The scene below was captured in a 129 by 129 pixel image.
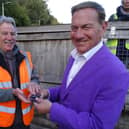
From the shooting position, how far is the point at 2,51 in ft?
9.82

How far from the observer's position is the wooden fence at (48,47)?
4367mm

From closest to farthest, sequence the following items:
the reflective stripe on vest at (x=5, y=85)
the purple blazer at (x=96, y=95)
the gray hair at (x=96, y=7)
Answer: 1. the purple blazer at (x=96, y=95)
2. the gray hair at (x=96, y=7)
3. the reflective stripe on vest at (x=5, y=85)

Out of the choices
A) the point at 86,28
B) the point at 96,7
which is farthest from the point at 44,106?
the point at 96,7

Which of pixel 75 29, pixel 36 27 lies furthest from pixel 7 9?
pixel 75 29

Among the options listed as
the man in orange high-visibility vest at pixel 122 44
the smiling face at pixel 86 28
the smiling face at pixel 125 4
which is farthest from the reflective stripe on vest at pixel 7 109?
the smiling face at pixel 125 4

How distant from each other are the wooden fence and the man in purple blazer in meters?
2.43

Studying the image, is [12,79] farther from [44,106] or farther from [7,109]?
[44,106]

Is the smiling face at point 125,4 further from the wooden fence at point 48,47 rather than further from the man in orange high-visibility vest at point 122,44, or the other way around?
the wooden fence at point 48,47

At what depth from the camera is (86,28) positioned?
69.9 inches

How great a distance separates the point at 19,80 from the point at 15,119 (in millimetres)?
421

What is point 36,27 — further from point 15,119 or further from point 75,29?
point 75,29

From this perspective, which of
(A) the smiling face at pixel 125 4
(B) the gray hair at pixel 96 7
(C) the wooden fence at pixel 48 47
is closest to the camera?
(B) the gray hair at pixel 96 7

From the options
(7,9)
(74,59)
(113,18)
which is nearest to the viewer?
(74,59)

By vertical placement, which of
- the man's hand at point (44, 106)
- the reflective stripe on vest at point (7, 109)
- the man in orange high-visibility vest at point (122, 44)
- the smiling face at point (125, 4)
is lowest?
the reflective stripe on vest at point (7, 109)
